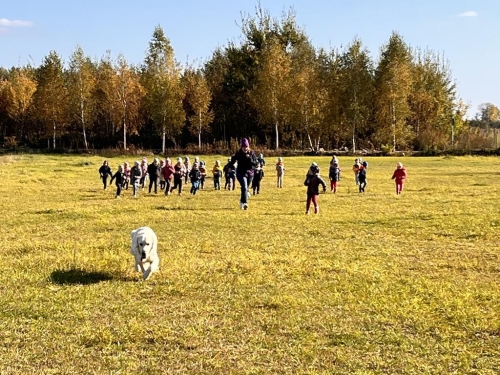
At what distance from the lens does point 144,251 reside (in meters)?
9.09

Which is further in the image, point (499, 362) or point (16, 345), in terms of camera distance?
point (16, 345)

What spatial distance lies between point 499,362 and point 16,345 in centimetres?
525

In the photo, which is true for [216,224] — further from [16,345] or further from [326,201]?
[16,345]

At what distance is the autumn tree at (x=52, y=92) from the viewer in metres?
67.4

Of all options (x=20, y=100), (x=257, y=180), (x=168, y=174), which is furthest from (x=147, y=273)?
(x=20, y=100)

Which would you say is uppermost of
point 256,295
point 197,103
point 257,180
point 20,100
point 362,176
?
point 20,100

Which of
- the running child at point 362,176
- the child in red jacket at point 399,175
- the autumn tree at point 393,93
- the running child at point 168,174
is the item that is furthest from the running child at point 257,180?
the autumn tree at point 393,93

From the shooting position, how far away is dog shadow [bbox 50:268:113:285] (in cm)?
925

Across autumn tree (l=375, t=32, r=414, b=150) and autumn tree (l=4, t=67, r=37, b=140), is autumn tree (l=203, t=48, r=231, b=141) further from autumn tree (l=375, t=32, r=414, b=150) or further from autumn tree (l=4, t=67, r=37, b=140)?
autumn tree (l=4, t=67, r=37, b=140)

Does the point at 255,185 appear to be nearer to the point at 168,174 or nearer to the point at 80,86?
the point at 168,174

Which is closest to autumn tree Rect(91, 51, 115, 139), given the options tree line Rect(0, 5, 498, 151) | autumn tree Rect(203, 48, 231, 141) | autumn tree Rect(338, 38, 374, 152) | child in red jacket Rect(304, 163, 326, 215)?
tree line Rect(0, 5, 498, 151)

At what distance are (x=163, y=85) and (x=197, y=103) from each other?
4.55 m

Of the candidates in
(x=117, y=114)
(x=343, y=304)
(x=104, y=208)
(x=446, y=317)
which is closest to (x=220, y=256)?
(x=343, y=304)

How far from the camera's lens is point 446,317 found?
24.3 ft
